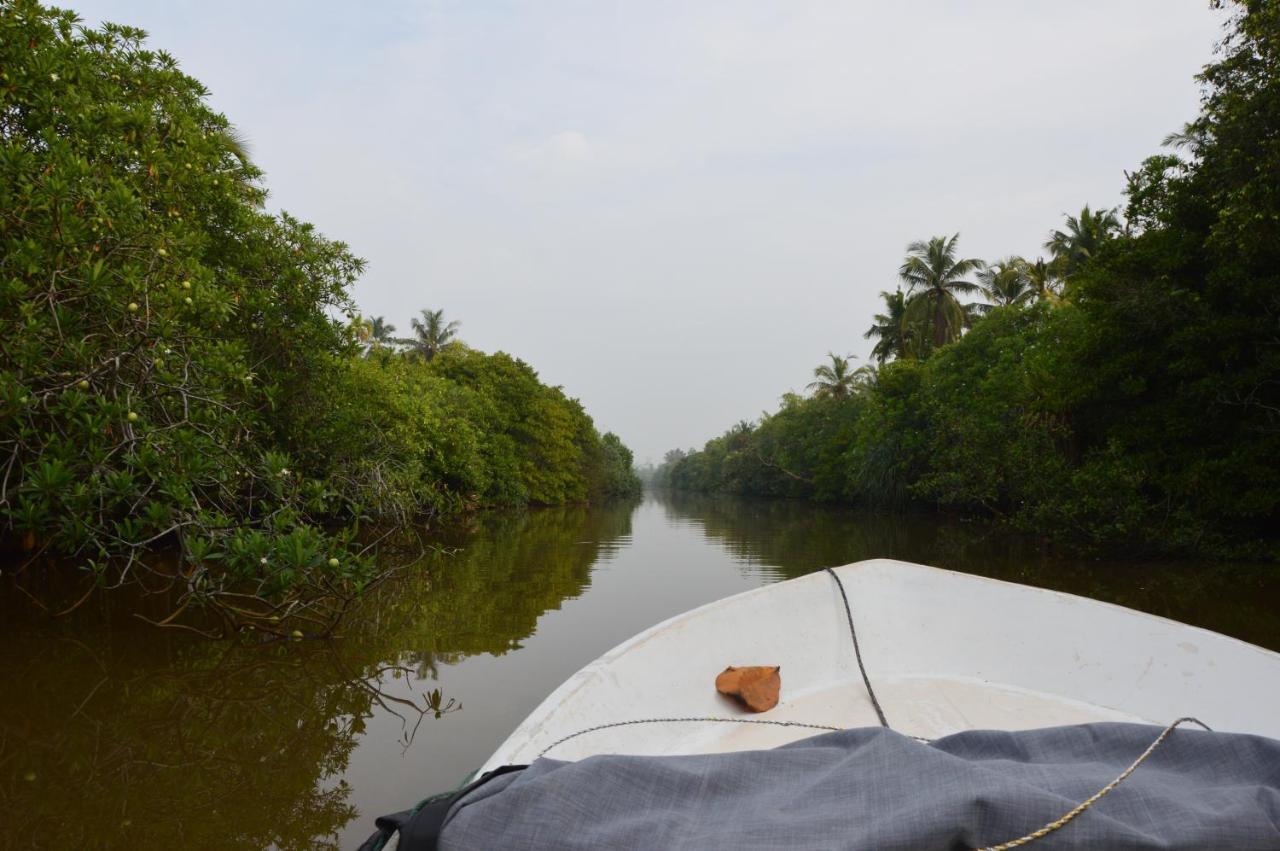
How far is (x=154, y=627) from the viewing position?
15.8 ft

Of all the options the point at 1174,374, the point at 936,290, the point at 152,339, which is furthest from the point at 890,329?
the point at 152,339

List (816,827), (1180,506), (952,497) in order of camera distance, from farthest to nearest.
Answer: (952,497), (1180,506), (816,827)

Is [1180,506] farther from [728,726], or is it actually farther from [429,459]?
[429,459]

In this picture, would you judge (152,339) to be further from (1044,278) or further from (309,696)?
(1044,278)

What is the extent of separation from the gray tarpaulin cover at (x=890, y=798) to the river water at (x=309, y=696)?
4.32 ft

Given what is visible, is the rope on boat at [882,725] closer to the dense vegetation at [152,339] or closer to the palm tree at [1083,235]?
the dense vegetation at [152,339]

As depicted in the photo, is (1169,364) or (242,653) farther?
(1169,364)

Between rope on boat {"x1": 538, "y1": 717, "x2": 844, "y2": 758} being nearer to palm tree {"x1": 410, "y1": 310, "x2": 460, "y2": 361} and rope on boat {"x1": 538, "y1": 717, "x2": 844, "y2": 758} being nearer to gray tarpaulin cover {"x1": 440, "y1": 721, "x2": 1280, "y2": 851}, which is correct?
gray tarpaulin cover {"x1": 440, "y1": 721, "x2": 1280, "y2": 851}

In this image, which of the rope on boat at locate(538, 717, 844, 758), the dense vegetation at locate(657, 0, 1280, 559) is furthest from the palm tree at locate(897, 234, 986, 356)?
the rope on boat at locate(538, 717, 844, 758)

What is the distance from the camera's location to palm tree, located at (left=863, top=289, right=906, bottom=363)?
27.6 meters

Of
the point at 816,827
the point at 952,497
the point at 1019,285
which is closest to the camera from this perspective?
the point at 816,827

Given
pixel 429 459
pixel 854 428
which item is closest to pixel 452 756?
pixel 429 459

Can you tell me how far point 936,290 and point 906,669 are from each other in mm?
24120

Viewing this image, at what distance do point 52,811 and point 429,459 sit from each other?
1223cm
